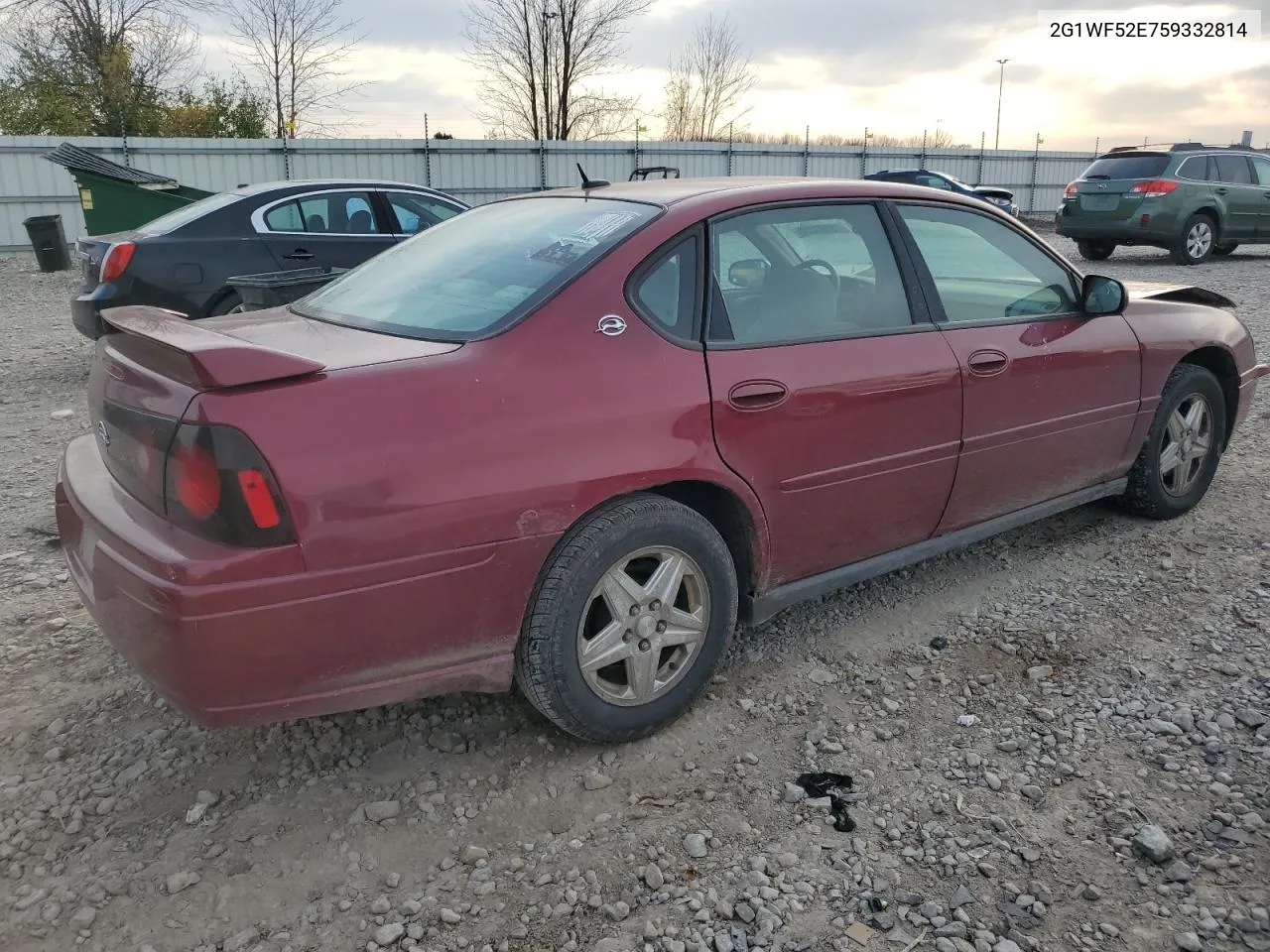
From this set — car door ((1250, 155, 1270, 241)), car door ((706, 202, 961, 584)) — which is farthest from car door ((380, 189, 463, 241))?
car door ((1250, 155, 1270, 241))

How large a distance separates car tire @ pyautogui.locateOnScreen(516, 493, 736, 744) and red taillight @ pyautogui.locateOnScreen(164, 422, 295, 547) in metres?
0.70

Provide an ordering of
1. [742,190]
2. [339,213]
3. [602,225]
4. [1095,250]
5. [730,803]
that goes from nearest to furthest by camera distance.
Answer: [730,803]
[602,225]
[742,190]
[339,213]
[1095,250]

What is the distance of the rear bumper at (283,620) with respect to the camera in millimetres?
2145

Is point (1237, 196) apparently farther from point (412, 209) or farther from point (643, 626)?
point (643, 626)

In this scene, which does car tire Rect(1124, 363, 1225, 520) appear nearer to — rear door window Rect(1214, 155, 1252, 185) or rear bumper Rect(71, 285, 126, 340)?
rear bumper Rect(71, 285, 126, 340)

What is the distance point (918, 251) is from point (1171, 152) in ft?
43.2

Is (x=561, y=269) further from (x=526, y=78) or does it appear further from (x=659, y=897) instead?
(x=526, y=78)

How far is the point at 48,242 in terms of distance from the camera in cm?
1455

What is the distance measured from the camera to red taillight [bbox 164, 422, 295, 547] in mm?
2131

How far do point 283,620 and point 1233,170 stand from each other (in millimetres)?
16576

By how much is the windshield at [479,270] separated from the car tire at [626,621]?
0.64 metres

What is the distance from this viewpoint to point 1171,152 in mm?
14070

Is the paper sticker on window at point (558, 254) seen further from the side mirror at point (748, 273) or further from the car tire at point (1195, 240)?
the car tire at point (1195, 240)

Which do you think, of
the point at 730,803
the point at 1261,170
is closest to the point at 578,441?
the point at 730,803
